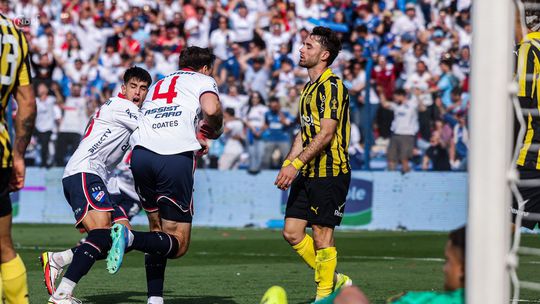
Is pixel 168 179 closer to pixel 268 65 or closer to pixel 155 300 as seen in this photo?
pixel 155 300

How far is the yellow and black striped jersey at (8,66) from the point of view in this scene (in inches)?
245

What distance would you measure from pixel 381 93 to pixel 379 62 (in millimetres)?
1297

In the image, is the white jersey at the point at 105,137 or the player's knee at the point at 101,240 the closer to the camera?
the player's knee at the point at 101,240

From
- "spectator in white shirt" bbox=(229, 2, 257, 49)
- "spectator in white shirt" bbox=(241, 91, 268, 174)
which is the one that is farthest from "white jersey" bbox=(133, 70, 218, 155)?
"spectator in white shirt" bbox=(229, 2, 257, 49)

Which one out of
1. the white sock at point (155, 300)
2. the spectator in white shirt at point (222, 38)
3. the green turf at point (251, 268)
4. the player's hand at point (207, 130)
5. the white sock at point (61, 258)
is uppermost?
the spectator in white shirt at point (222, 38)

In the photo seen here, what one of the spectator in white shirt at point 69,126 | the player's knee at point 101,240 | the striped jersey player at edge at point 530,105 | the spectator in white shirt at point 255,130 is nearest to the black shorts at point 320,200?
the player's knee at point 101,240

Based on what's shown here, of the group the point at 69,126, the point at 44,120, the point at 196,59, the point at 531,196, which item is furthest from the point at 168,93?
the point at 44,120

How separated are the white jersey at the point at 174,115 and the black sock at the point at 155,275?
87 centimetres

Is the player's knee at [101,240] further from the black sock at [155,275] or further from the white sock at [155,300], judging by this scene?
the white sock at [155,300]

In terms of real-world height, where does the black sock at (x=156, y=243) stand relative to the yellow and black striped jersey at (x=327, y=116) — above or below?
below

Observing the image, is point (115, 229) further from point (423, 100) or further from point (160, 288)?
point (423, 100)

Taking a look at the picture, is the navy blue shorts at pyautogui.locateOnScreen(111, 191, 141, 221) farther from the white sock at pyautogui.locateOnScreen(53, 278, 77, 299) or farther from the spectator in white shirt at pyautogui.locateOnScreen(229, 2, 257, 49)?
the spectator in white shirt at pyautogui.locateOnScreen(229, 2, 257, 49)

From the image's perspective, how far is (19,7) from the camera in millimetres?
26359

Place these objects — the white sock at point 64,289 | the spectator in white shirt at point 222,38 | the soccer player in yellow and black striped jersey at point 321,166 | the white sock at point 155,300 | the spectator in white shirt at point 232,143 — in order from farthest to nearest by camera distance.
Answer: the spectator in white shirt at point 222,38 → the spectator in white shirt at point 232,143 → the soccer player in yellow and black striped jersey at point 321,166 → the white sock at point 155,300 → the white sock at point 64,289
